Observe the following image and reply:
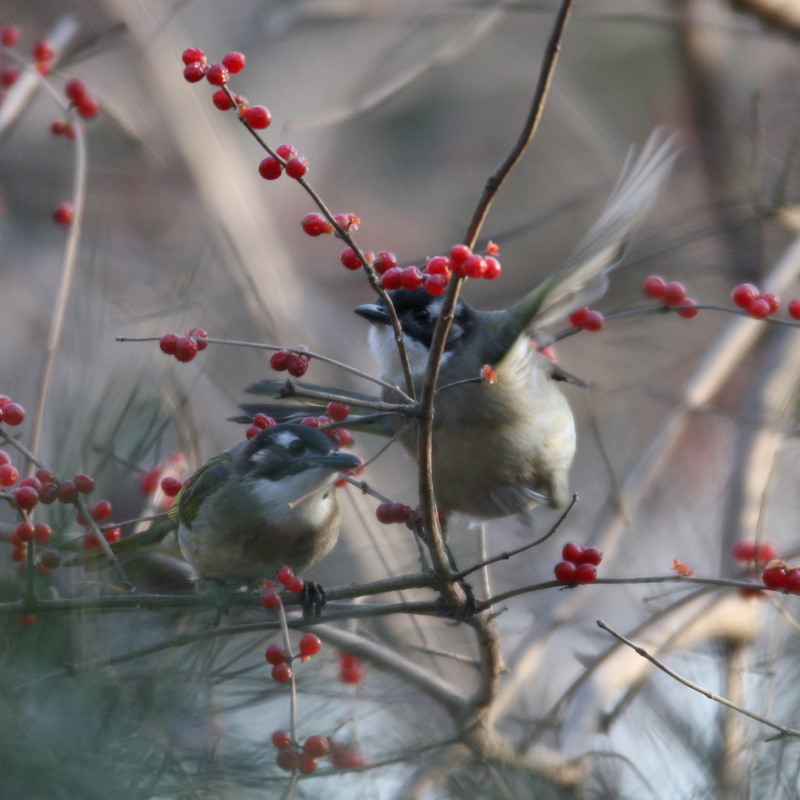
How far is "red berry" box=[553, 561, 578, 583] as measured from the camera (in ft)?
8.07

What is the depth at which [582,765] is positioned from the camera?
3127mm

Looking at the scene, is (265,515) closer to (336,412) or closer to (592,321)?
(336,412)

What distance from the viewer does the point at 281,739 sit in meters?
2.33

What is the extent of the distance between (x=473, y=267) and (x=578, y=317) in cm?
127

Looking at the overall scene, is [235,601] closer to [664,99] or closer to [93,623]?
[93,623]

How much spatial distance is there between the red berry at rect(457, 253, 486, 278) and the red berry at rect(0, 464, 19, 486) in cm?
160

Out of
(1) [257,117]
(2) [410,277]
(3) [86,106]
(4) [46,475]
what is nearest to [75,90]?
(3) [86,106]

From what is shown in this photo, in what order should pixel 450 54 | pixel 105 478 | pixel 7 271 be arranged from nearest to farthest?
pixel 105 478, pixel 450 54, pixel 7 271

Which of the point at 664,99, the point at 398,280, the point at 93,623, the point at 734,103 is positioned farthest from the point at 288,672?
the point at 664,99

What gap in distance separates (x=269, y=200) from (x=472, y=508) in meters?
5.86

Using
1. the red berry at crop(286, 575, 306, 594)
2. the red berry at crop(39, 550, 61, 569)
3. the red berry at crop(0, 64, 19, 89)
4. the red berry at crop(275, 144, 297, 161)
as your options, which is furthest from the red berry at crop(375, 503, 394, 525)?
the red berry at crop(0, 64, 19, 89)

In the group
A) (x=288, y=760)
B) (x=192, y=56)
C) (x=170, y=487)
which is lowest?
(x=288, y=760)

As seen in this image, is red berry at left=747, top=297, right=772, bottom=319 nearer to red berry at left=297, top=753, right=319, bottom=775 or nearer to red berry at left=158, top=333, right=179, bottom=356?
red berry at left=158, top=333, right=179, bottom=356

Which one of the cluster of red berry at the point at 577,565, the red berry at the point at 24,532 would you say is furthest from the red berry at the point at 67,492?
the cluster of red berry at the point at 577,565
